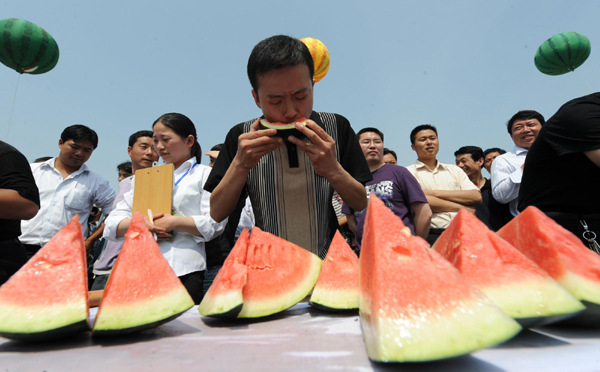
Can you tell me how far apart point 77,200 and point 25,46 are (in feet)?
9.61

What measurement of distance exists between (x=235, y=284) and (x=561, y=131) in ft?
6.68

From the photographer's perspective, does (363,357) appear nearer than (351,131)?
Yes

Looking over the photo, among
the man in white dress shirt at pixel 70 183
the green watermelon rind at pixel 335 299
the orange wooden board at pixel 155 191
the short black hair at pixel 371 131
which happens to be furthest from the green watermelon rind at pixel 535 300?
the man in white dress shirt at pixel 70 183

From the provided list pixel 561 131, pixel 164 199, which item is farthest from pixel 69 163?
pixel 561 131

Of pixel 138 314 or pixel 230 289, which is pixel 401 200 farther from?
pixel 138 314

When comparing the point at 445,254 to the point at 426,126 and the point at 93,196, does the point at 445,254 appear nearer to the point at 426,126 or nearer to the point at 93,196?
the point at 426,126

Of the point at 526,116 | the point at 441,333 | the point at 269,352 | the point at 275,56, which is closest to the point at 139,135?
the point at 275,56

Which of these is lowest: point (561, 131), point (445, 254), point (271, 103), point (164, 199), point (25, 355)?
point (25, 355)

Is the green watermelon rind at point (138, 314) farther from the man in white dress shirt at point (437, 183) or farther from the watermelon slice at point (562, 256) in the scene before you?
the man in white dress shirt at point (437, 183)

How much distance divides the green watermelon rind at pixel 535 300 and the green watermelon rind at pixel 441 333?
19cm

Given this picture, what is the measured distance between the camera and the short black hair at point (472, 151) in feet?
21.1

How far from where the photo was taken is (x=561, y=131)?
197 centimetres

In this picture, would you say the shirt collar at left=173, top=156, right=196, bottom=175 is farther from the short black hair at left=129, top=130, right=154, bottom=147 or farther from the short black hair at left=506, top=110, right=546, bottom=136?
the short black hair at left=506, top=110, right=546, bottom=136

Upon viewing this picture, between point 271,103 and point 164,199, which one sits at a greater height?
point 271,103
